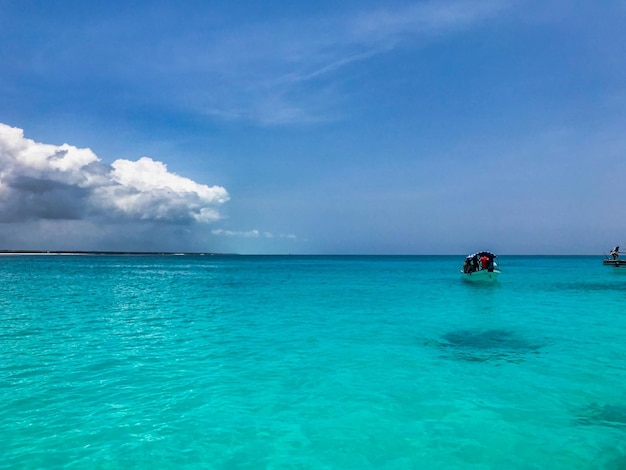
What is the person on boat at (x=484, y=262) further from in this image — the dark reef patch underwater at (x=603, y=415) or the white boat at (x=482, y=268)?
the dark reef patch underwater at (x=603, y=415)

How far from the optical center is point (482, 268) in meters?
51.7

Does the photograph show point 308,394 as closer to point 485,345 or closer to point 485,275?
point 485,345

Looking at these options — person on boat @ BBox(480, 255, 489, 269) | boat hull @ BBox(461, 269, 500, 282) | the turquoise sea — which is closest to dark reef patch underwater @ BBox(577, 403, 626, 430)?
the turquoise sea

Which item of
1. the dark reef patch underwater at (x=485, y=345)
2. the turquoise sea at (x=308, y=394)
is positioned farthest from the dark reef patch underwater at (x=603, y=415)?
the dark reef patch underwater at (x=485, y=345)

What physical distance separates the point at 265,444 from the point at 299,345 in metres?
8.18

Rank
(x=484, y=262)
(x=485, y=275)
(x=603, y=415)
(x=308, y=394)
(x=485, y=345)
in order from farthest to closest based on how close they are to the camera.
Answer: (x=484, y=262) → (x=485, y=275) → (x=485, y=345) → (x=308, y=394) → (x=603, y=415)

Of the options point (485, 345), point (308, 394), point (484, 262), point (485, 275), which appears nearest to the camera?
point (308, 394)

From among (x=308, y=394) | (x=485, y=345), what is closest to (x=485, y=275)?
(x=485, y=345)

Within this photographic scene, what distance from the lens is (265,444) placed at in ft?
26.0

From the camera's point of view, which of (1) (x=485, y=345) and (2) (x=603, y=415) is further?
(1) (x=485, y=345)

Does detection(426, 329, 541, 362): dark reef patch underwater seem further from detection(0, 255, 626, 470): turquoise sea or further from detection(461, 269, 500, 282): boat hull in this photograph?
detection(461, 269, 500, 282): boat hull

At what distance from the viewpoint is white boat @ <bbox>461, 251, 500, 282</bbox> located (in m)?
50.3

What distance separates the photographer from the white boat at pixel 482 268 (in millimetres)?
50281

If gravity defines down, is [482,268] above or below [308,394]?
above
